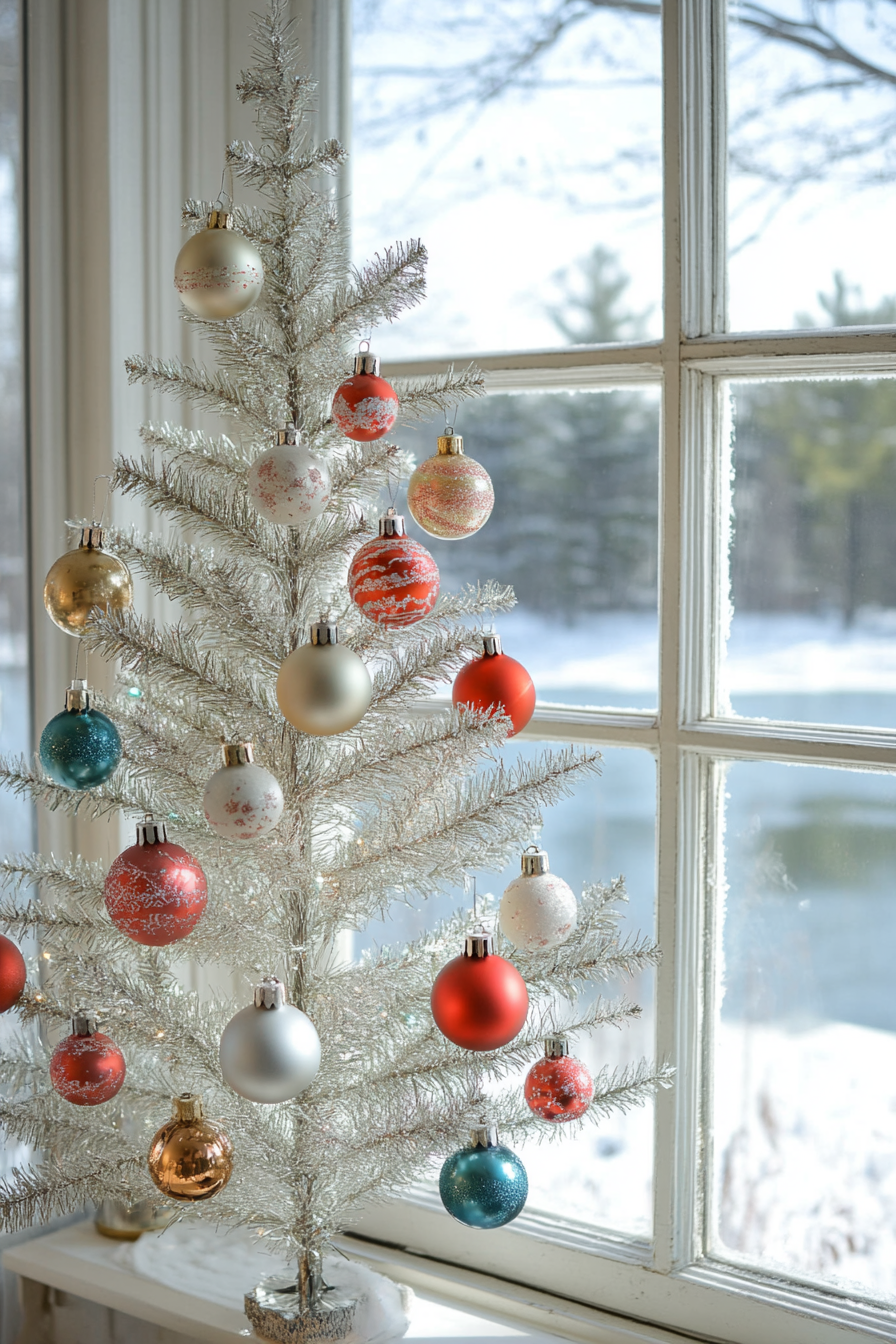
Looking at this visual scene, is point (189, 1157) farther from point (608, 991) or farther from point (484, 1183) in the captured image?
point (608, 991)

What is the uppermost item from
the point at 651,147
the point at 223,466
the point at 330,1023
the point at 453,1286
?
the point at 651,147

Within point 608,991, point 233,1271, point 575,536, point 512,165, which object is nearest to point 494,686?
point 575,536

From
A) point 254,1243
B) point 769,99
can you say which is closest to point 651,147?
point 769,99

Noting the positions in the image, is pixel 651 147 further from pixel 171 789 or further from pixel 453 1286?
pixel 453 1286

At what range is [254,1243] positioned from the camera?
1.22 meters

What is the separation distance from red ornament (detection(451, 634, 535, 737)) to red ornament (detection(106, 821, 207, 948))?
0.24 meters

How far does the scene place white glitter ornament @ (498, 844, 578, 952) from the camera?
88cm

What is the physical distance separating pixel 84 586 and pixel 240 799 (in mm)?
214

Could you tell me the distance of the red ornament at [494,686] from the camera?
881mm

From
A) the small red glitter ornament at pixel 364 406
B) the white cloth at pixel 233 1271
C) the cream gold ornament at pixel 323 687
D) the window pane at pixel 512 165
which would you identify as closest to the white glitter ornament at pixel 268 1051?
the cream gold ornament at pixel 323 687

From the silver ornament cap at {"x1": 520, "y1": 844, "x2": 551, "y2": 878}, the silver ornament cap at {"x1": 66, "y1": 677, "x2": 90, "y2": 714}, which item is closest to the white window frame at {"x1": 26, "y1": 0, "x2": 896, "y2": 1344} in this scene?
the silver ornament cap at {"x1": 520, "y1": 844, "x2": 551, "y2": 878}

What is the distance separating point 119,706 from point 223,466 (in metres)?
0.21

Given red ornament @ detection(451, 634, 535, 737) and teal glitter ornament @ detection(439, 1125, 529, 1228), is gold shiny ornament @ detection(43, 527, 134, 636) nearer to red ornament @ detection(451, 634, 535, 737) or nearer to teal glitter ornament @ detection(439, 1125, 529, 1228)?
red ornament @ detection(451, 634, 535, 737)

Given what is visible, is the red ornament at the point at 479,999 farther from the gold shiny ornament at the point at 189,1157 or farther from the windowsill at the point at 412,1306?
the windowsill at the point at 412,1306
